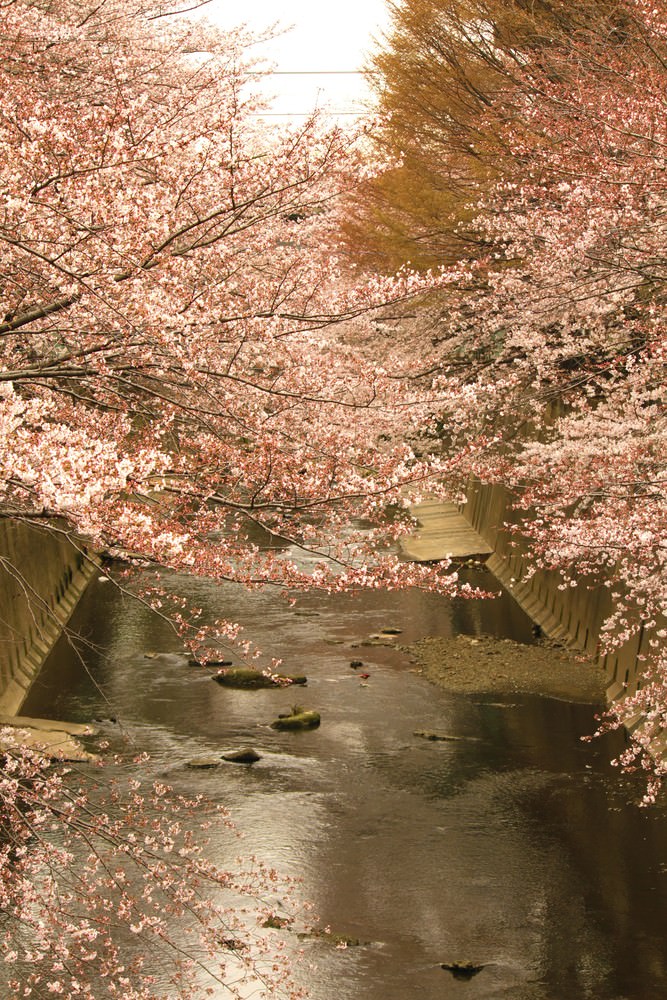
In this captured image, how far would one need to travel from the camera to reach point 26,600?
17766 millimetres

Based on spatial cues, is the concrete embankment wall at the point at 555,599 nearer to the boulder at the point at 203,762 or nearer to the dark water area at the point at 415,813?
the dark water area at the point at 415,813

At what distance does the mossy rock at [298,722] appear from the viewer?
15375 mm

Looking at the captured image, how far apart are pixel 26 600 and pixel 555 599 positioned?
9.94 m

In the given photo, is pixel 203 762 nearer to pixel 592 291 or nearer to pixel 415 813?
pixel 415 813

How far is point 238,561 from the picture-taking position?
27.4 ft

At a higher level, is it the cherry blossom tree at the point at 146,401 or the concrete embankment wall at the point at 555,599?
the cherry blossom tree at the point at 146,401

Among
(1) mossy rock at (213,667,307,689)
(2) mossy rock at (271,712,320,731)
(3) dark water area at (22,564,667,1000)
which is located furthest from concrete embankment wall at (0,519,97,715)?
(2) mossy rock at (271,712,320,731)

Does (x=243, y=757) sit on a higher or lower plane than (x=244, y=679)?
lower

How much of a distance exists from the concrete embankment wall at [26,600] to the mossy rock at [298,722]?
3531 millimetres

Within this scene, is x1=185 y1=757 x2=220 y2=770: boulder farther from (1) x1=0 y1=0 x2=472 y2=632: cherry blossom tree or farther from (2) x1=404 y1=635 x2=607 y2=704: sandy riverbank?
(1) x1=0 y1=0 x2=472 y2=632: cherry blossom tree

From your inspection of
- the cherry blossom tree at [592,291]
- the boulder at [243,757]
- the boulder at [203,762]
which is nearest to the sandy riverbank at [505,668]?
the cherry blossom tree at [592,291]

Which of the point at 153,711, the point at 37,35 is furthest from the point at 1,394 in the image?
the point at 153,711

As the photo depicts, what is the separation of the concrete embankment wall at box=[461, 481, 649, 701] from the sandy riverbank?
35 cm

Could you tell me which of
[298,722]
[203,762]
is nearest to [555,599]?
[298,722]
